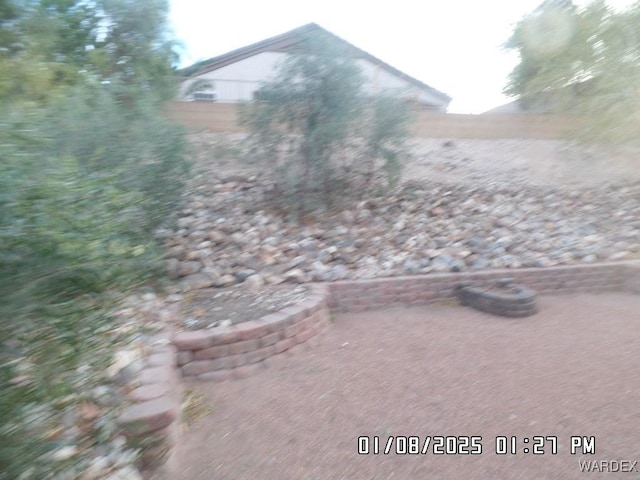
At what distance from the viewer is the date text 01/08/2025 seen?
118 inches

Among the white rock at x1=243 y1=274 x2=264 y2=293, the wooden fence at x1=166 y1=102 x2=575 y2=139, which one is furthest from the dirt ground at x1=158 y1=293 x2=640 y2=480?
the wooden fence at x1=166 y1=102 x2=575 y2=139

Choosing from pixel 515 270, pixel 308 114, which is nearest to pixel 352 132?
pixel 308 114

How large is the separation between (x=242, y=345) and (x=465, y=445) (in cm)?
184

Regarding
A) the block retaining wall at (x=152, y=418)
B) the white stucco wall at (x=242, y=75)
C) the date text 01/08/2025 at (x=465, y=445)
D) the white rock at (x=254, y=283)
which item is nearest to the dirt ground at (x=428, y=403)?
the date text 01/08/2025 at (x=465, y=445)

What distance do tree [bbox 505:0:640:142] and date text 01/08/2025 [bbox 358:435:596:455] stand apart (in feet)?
27.3

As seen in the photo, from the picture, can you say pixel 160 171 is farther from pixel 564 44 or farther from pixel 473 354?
pixel 564 44

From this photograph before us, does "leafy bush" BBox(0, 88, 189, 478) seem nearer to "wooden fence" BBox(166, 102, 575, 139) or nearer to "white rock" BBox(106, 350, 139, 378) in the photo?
"white rock" BBox(106, 350, 139, 378)

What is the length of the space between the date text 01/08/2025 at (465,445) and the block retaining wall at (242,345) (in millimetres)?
1309

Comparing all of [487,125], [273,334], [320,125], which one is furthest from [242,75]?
[273,334]

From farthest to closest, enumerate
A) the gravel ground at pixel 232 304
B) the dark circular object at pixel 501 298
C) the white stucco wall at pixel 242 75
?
the white stucco wall at pixel 242 75
the dark circular object at pixel 501 298
the gravel ground at pixel 232 304

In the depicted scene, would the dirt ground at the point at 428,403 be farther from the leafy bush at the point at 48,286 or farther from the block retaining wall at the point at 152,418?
the leafy bush at the point at 48,286

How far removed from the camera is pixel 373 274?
236 inches

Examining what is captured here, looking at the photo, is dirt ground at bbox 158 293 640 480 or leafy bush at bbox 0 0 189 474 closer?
leafy bush at bbox 0 0 189 474

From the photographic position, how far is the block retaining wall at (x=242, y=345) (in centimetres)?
395
